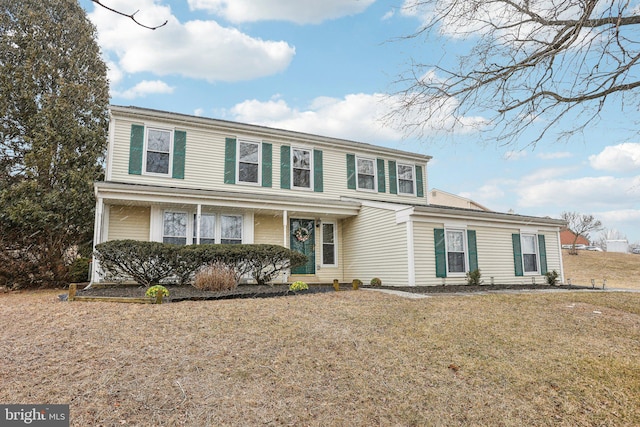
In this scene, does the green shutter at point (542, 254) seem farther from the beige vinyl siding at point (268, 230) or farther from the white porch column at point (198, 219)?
the white porch column at point (198, 219)

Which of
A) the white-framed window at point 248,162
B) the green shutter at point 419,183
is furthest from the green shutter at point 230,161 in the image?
the green shutter at point 419,183

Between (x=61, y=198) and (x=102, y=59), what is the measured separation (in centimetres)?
623

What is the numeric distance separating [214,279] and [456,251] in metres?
7.55

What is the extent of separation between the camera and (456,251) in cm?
1222

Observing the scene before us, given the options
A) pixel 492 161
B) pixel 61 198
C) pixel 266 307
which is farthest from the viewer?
pixel 61 198

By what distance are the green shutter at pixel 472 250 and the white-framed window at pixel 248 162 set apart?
7180 millimetres

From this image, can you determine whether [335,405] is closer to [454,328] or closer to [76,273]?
[454,328]

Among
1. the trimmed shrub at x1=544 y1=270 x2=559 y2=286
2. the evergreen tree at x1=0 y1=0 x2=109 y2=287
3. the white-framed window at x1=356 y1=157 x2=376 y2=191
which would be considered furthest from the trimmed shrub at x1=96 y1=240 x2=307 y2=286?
the trimmed shrub at x1=544 y1=270 x2=559 y2=286

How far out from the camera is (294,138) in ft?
44.7

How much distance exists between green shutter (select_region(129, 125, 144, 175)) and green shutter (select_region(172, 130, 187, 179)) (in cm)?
94

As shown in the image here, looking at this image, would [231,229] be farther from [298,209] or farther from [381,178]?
[381,178]

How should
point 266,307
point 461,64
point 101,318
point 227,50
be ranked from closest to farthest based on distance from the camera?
point 461,64
point 101,318
point 266,307
point 227,50

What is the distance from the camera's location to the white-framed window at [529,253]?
13.9m

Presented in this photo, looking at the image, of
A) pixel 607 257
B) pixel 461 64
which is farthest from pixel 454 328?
pixel 607 257
